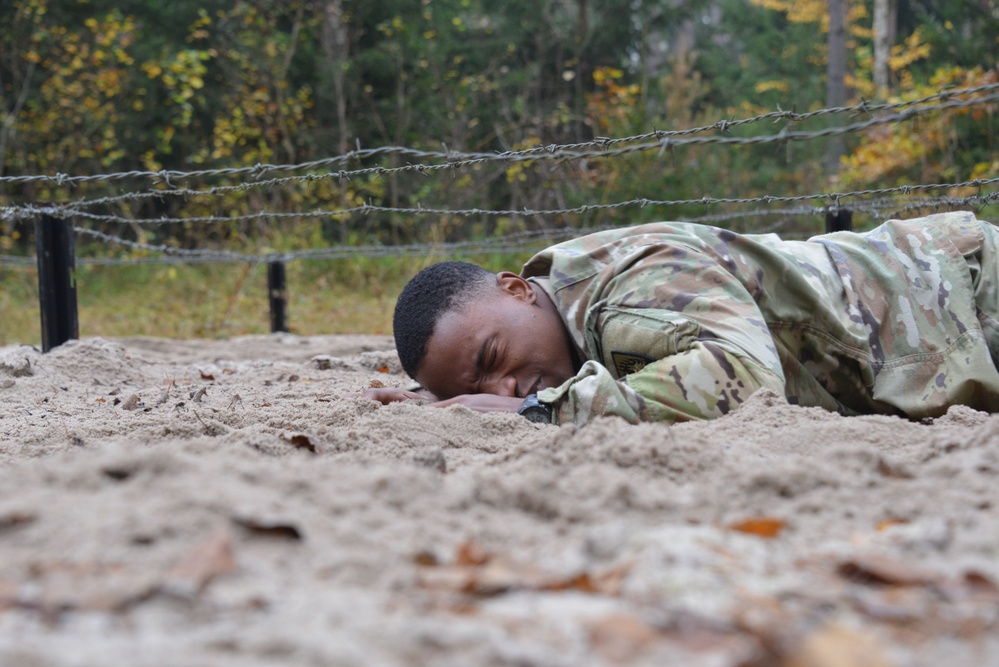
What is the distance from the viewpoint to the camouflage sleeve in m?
2.10

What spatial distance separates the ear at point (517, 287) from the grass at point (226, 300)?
13.3 ft

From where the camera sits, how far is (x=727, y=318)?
2217 millimetres

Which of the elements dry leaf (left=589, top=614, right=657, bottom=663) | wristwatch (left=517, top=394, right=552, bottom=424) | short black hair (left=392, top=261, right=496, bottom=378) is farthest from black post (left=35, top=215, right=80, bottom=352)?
dry leaf (left=589, top=614, right=657, bottom=663)

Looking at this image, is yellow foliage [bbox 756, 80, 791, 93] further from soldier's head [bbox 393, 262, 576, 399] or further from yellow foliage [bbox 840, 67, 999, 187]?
soldier's head [bbox 393, 262, 576, 399]

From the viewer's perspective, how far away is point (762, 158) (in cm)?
1298

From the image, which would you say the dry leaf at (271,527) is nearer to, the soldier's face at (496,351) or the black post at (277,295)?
the soldier's face at (496,351)

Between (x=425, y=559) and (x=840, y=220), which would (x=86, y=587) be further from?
(x=840, y=220)

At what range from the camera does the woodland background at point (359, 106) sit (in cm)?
979

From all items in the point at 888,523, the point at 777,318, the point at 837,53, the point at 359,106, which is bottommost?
the point at 888,523

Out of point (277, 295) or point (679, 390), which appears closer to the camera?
point (679, 390)

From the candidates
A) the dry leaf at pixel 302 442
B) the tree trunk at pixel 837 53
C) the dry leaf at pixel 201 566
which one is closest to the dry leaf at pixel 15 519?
the dry leaf at pixel 201 566

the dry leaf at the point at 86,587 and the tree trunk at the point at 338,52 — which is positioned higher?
the tree trunk at the point at 338,52

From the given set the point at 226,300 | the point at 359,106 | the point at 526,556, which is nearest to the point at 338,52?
the point at 359,106

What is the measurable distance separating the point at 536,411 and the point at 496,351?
0.28 meters
